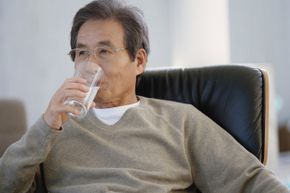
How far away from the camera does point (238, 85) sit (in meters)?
1.39

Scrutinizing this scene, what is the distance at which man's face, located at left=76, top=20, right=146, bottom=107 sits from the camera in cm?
133

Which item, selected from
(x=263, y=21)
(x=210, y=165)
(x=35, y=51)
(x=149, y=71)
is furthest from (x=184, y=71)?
(x=263, y=21)

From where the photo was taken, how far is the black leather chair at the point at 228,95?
134 centimetres

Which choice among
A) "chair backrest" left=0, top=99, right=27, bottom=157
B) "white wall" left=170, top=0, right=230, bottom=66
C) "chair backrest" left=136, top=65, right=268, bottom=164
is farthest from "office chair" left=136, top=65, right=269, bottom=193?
"white wall" left=170, top=0, right=230, bottom=66

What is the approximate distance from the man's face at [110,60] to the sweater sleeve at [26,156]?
0.90ft

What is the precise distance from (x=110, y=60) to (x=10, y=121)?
A: 0.59 m

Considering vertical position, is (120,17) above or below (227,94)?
above

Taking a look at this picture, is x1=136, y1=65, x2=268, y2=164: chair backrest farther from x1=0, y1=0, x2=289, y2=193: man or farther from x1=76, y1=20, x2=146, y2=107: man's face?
x1=76, y1=20, x2=146, y2=107: man's face

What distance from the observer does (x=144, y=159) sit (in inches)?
50.3

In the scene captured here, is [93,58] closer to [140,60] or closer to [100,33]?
[100,33]

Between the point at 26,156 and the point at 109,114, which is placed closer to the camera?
the point at 26,156

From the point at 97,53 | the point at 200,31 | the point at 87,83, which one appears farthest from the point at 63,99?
the point at 200,31

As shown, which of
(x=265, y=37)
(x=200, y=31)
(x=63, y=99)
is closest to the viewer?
(x=63, y=99)

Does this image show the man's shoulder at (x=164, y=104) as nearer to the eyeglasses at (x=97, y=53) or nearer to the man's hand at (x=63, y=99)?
the eyeglasses at (x=97, y=53)
